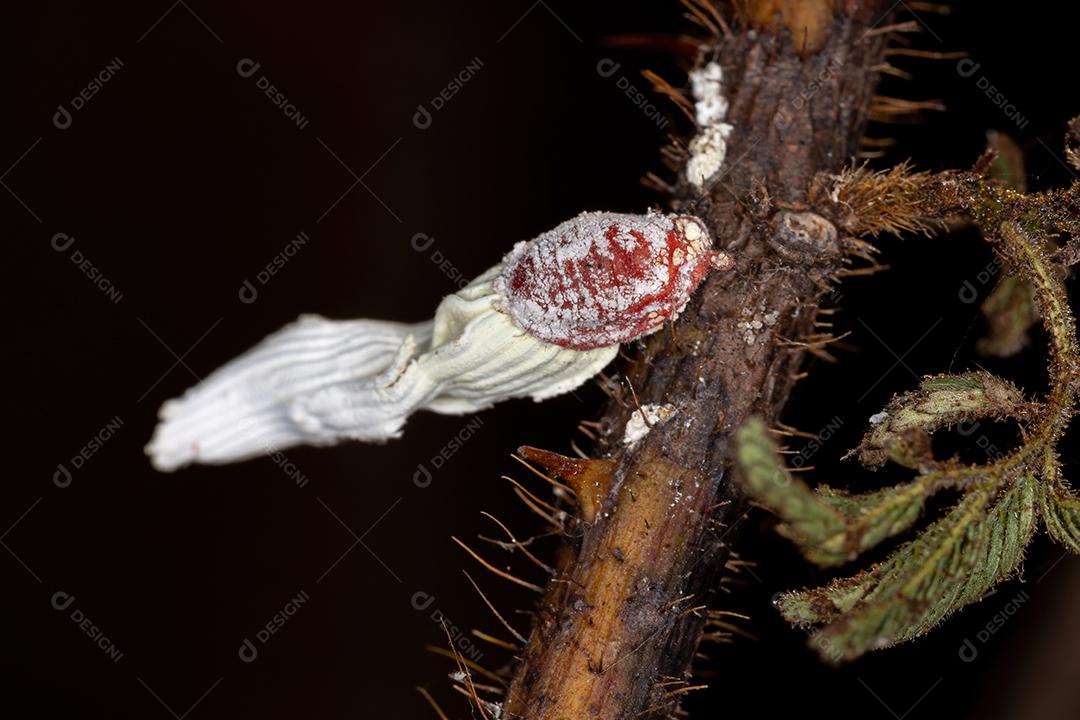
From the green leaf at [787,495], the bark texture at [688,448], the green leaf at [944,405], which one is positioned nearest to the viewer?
the green leaf at [787,495]

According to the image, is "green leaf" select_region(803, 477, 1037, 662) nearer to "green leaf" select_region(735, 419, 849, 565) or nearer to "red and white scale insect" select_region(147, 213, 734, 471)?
"green leaf" select_region(735, 419, 849, 565)

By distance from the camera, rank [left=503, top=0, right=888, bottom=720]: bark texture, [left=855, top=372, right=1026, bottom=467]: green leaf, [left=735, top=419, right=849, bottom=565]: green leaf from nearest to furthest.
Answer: [left=735, top=419, right=849, bottom=565]: green leaf, [left=855, top=372, right=1026, bottom=467]: green leaf, [left=503, top=0, right=888, bottom=720]: bark texture

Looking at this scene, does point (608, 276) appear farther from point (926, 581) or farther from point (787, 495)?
point (926, 581)

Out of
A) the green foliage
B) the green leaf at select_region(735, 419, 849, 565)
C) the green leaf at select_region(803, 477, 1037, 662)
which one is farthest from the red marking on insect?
the green leaf at select_region(803, 477, 1037, 662)

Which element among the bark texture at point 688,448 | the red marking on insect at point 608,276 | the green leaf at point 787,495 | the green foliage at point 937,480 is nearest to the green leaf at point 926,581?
the green foliage at point 937,480

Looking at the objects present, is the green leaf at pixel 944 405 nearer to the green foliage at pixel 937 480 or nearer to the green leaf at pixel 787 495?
the green foliage at pixel 937 480

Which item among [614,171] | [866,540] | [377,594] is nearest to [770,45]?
[866,540]

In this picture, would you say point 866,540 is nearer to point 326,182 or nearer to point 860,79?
point 860,79
